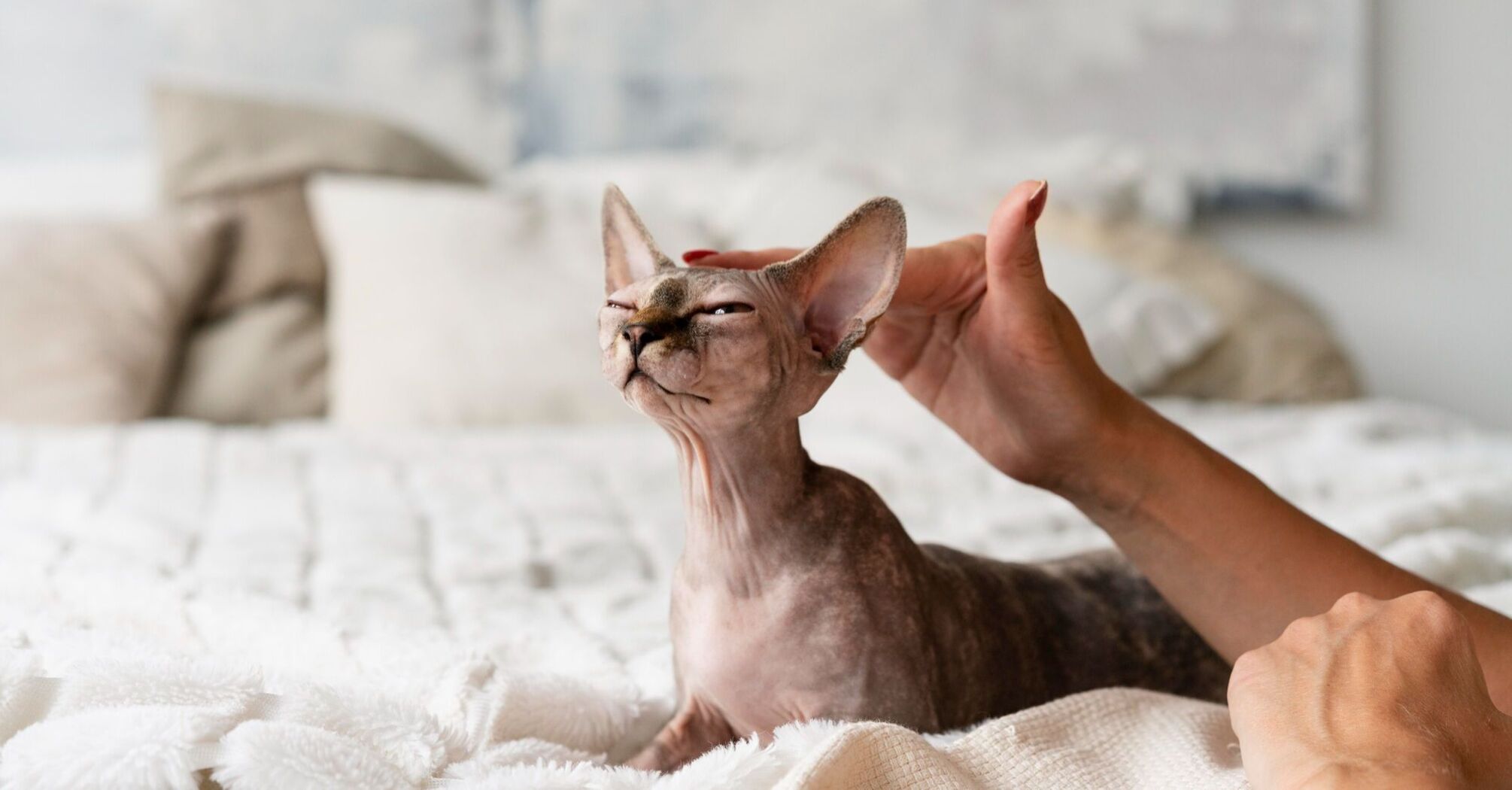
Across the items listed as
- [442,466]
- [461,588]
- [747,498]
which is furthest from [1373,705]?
[442,466]

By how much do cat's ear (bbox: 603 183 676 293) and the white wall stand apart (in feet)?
7.72

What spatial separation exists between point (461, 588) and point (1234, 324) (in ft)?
5.54

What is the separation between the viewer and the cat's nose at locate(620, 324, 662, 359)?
2.17 ft

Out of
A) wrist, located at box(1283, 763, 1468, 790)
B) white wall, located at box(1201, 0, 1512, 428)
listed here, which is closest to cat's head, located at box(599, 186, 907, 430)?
wrist, located at box(1283, 763, 1468, 790)

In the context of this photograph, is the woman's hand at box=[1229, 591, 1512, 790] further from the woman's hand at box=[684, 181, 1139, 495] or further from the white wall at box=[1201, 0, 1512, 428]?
the white wall at box=[1201, 0, 1512, 428]

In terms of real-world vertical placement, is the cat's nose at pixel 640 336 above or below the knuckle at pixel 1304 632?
above

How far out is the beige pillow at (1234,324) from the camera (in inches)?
88.3

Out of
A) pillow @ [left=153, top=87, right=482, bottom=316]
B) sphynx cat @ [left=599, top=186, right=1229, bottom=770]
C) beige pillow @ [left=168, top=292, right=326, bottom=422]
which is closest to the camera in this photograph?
sphynx cat @ [left=599, top=186, right=1229, bottom=770]

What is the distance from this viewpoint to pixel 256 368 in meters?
2.09

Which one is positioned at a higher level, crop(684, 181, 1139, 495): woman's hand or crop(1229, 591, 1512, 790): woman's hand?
crop(684, 181, 1139, 495): woman's hand

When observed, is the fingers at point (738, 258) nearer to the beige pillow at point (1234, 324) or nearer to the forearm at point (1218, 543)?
the forearm at point (1218, 543)

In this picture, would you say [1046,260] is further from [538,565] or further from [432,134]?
[432,134]

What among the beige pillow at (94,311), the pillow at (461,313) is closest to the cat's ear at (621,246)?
the pillow at (461,313)


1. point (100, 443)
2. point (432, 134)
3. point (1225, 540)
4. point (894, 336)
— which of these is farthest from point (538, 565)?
point (432, 134)
